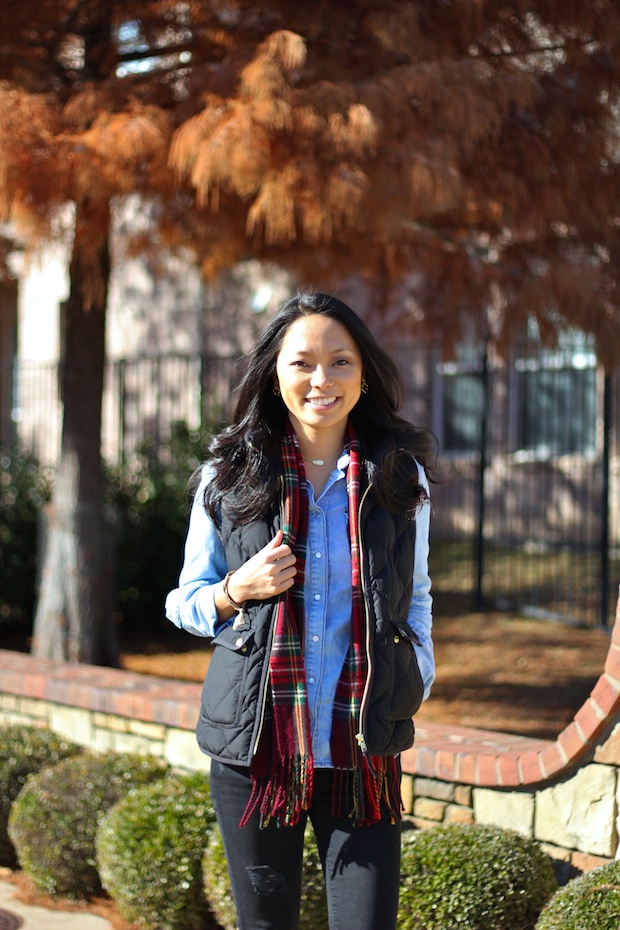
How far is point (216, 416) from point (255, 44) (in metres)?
4.81

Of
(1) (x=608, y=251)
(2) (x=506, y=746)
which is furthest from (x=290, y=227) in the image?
(2) (x=506, y=746)

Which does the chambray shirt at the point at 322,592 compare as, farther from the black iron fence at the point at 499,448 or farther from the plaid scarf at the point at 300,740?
the black iron fence at the point at 499,448

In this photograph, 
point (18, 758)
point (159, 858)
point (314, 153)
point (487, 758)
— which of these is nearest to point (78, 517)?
point (18, 758)

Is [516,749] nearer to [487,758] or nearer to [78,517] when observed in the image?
[487,758]

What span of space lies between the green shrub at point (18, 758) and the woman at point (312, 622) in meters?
2.45

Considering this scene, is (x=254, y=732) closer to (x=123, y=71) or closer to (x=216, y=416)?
(x=123, y=71)

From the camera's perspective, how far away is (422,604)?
2609 mm

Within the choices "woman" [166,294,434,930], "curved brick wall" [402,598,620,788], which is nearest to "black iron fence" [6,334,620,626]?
"curved brick wall" [402,598,620,788]

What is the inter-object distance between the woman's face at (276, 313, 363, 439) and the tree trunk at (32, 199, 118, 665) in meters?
4.43

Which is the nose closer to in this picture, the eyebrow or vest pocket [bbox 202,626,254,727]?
the eyebrow

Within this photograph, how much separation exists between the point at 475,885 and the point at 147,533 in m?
6.09

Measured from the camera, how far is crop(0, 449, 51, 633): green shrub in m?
8.59

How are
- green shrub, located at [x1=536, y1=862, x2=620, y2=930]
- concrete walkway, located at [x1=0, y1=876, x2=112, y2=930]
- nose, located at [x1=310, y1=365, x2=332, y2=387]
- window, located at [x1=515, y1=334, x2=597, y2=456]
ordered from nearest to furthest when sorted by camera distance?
nose, located at [x1=310, y1=365, x2=332, y2=387] < green shrub, located at [x1=536, y1=862, x2=620, y2=930] < concrete walkway, located at [x1=0, y1=876, x2=112, y2=930] < window, located at [x1=515, y1=334, x2=597, y2=456]

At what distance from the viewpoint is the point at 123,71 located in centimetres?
616
